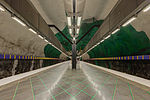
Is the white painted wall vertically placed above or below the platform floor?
above

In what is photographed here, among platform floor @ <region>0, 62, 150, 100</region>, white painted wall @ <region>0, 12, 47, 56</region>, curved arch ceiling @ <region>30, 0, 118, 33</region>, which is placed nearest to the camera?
platform floor @ <region>0, 62, 150, 100</region>

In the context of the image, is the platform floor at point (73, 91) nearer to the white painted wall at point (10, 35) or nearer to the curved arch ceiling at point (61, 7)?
the white painted wall at point (10, 35)

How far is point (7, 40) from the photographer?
6203 millimetres

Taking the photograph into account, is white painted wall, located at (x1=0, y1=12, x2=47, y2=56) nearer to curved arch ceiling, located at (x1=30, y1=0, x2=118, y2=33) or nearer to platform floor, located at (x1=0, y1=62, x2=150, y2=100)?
curved arch ceiling, located at (x1=30, y1=0, x2=118, y2=33)

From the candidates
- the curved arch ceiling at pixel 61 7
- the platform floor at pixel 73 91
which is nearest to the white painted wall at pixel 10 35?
the curved arch ceiling at pixel 61 7

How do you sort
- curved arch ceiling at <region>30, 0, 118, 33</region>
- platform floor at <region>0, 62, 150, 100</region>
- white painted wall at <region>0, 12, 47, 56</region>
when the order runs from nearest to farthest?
platform floor at <region>0, 62, 150, 100</region> → white painted wall at <region>0, 12, 47, 56</region> → curved arch ceiling at <region>30, 0, 118, 33</region>

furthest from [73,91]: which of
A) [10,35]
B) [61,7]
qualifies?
[61,7]

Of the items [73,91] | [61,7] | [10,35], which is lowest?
[73,91]

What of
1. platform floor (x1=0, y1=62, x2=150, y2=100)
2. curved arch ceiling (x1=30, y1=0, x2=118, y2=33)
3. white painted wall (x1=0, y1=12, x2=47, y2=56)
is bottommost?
platform floor (x1=0, y1=62, x2=150, y2=100)

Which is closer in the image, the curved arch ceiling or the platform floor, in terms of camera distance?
the platform floor

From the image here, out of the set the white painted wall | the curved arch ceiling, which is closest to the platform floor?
the white painted wall

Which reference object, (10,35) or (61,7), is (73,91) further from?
(61,7)

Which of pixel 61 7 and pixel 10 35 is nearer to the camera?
pixel 10 35

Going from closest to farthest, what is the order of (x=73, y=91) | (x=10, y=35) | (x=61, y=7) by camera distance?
(x=73, y=91) → (x=10, y=35) → (x=61, y=7)
